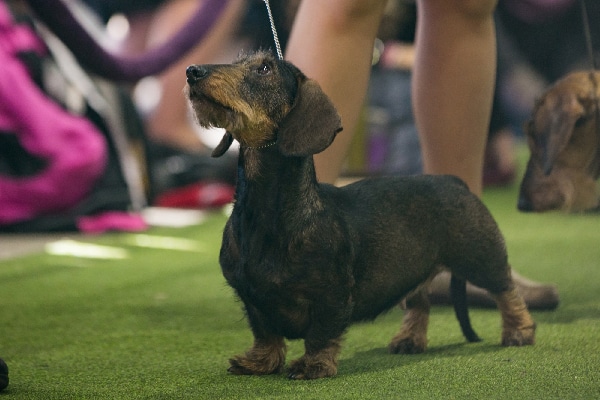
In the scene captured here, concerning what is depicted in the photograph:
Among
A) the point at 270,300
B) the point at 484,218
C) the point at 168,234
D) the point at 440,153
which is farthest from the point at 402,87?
the point at 270,300

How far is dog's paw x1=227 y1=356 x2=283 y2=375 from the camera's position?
2049mm

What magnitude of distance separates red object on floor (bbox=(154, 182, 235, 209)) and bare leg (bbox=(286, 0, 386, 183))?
3046mm

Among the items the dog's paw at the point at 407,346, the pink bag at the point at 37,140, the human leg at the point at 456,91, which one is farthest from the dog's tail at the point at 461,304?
the pink bag at the point at 37,140

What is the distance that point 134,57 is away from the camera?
4.29 meters

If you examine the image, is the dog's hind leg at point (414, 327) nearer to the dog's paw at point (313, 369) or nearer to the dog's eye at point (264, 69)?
the dog's paw at point (313, 369)

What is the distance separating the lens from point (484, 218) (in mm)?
2299

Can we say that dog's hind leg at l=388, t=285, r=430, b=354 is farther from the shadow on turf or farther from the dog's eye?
the dog's eye

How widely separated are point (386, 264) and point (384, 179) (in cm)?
24

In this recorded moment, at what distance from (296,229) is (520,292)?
3.45 feet

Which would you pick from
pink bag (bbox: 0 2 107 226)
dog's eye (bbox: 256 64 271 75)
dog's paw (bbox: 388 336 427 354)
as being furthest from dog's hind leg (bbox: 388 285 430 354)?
pink bag (bbox: 0 2 107 226)

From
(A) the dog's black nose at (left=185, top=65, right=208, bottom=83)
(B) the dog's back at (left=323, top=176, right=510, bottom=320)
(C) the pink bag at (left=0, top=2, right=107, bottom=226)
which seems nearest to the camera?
(A) the dog's black nose at (left=185, top=65, right=208, bottom=83)

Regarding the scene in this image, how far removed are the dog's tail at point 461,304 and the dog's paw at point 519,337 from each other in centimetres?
10

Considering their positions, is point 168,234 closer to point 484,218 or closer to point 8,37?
point 8,37

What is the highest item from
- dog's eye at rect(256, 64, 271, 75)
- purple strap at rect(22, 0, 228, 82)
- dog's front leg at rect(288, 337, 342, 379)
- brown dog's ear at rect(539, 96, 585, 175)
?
purple strap at rect(22, 0, 228, 82)
